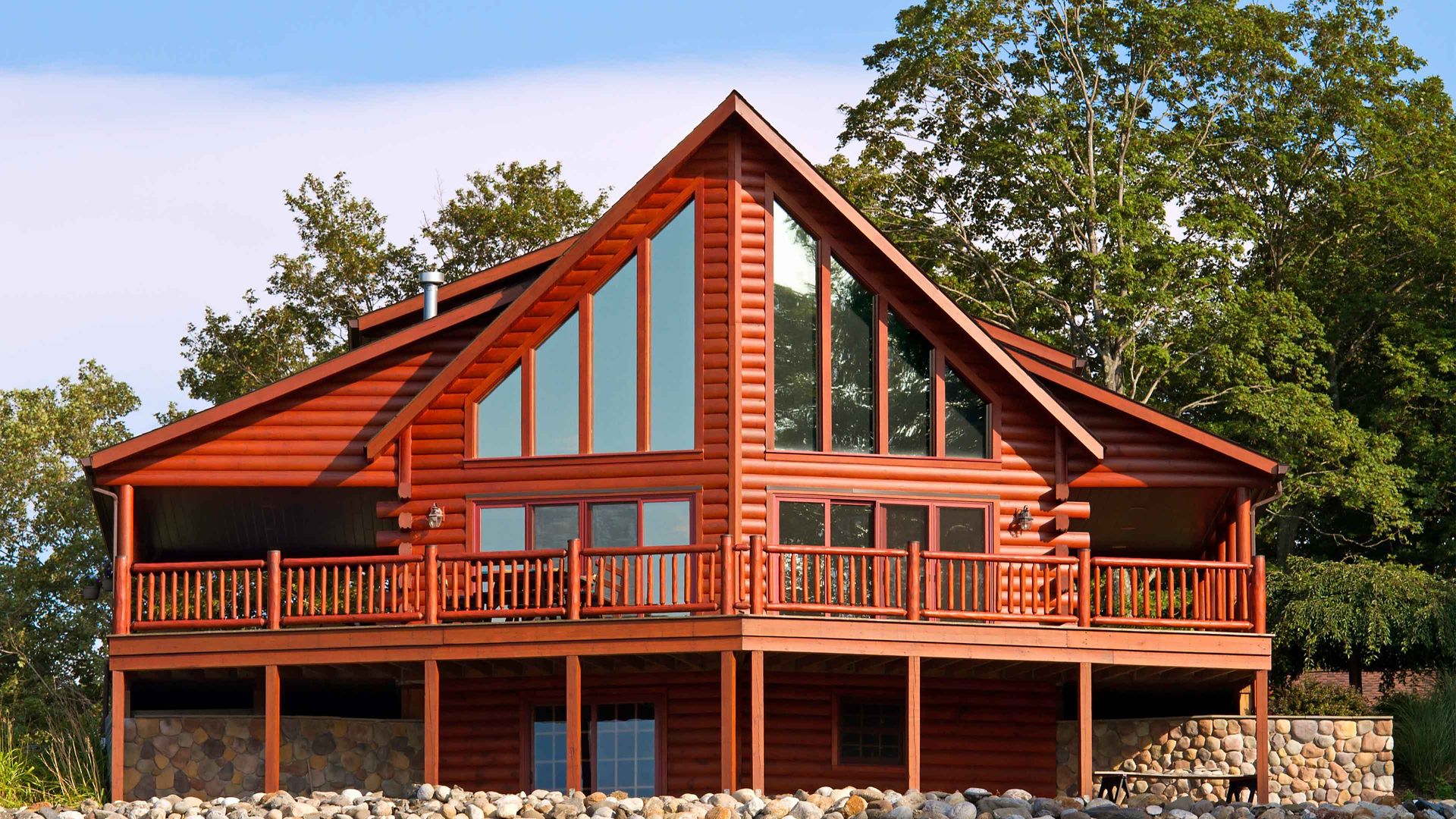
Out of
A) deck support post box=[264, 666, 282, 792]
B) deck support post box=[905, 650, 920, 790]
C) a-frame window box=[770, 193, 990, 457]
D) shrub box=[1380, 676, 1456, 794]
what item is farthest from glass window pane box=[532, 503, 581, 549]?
shrub box=[1380, 676, 1456, 794]

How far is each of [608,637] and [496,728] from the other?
3.31m

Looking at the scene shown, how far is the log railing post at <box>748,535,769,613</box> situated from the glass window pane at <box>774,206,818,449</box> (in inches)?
90.7

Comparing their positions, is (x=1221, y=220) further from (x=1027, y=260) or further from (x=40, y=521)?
(x=40, y=521)

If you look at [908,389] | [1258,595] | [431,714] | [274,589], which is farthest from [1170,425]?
[274,589]

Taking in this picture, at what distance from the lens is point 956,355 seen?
24.3 meters

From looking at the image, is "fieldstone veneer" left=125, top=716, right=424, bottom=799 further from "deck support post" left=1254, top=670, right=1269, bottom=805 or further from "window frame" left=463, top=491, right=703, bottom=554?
"deck support post" left=1254, top=670, right=1269, bottom=805

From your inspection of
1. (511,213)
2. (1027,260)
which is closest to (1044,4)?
(1027,260)

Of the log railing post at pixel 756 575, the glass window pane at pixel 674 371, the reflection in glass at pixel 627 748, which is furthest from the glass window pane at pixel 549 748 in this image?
the log railing post at pixel 756 575

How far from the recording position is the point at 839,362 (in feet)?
78.9

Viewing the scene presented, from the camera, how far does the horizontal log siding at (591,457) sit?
77.9 feet

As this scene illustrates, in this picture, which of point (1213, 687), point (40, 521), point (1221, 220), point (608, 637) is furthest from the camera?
point (40, 521)

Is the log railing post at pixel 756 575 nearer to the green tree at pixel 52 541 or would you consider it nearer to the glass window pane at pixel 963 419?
the glass window pane at pixel 963 419

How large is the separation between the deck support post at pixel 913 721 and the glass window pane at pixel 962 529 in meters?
2.24

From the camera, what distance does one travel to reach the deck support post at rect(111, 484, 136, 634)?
915 inches
